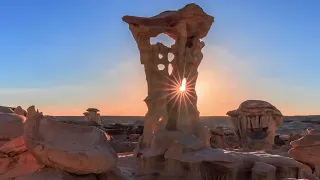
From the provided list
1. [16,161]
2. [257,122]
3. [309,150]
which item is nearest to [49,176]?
[16,161]

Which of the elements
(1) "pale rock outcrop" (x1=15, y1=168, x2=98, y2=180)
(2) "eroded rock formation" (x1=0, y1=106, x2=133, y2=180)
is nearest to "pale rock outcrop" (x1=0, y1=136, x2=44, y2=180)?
(2) "eroded rock formation" (x1=0, y1=106, x2=133, y2=180)

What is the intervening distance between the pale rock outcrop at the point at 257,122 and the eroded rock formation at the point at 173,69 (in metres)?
5.44

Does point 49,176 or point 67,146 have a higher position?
point 67,146

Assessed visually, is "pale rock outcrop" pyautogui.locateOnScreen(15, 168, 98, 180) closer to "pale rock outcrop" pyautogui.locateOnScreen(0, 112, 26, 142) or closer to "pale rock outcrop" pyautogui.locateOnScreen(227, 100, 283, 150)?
"pale rock outcrop" pyautogui.locateOnScreen(0, 112, 26, 142)

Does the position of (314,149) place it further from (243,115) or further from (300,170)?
(243,115)

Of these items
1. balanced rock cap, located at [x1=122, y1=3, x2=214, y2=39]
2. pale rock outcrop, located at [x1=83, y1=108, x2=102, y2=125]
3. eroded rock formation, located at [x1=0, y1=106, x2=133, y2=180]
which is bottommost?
eroded rock formation, located at [x1=0, y1=106, x2=133, y2=180]

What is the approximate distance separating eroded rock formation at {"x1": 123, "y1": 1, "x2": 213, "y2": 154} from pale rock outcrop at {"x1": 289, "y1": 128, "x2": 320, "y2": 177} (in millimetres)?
5605

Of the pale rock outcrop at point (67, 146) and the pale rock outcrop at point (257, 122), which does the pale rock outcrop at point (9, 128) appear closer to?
the pale rock outcrop at point (67, 146)

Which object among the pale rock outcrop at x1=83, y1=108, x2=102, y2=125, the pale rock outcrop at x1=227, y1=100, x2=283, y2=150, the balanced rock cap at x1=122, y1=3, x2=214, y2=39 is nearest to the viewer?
the balanced rock cap at x1=122, y1=3, x2=214, y2=39

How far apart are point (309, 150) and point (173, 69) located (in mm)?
Result: 7069

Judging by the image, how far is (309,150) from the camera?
8812 mm

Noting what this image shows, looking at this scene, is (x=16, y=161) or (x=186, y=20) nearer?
(x=16, y=161)

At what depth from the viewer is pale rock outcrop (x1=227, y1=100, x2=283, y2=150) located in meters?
19.3

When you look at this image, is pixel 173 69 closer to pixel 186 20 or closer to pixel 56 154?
pixel 186 20
